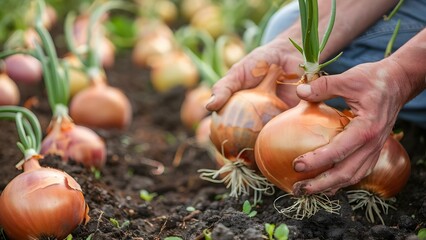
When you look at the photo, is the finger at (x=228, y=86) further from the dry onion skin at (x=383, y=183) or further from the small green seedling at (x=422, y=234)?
the small green seedling at (x=422, y=234)

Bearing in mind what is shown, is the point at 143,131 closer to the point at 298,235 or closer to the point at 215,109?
the point at 215,109

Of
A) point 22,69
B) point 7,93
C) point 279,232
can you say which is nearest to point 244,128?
point 279,232

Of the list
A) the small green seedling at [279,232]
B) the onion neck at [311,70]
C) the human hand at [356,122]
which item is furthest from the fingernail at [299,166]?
the onion neck at [311,70]

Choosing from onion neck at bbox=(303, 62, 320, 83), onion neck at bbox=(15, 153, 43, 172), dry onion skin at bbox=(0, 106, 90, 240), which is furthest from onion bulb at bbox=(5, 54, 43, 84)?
onion neck at bbox=(303, 62, 320, 83)

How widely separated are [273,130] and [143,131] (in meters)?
1.72

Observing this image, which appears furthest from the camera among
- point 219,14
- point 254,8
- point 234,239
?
point 254,8

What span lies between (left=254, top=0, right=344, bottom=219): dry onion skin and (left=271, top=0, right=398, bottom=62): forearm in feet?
1.20

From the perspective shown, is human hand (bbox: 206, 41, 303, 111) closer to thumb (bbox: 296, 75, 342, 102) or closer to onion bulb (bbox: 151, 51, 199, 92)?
thumb (bbox: 296, 75, 342, 102)

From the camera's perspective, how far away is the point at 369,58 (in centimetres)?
205

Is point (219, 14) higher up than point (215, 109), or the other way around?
point (215, 109)

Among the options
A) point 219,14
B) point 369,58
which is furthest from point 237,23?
point 369,58

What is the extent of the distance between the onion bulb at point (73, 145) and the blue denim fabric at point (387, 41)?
2.83 feet

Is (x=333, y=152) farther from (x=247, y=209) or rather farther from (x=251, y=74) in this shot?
(x=251, y=74)

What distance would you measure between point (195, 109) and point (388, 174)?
1.56 m
